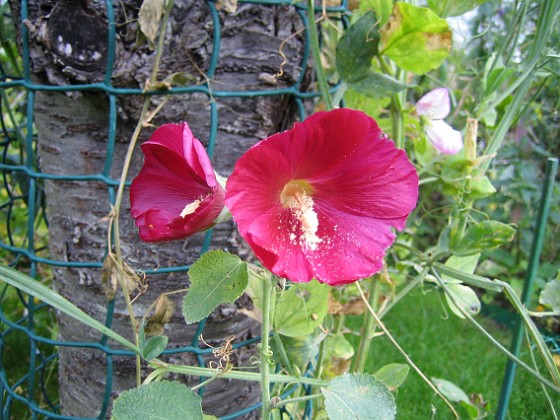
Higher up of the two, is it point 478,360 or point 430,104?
point 430,104

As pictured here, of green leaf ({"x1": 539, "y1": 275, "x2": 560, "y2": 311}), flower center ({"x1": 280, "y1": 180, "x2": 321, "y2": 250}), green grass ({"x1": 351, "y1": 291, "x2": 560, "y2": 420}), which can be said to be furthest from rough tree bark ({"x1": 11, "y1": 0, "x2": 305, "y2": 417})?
green grass ({"x1": 351, "y1": 291, "x2": 560, "y2": 420})

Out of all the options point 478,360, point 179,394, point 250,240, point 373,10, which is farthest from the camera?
point 478,360

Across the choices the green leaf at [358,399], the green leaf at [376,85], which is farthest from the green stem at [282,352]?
the green leaf at [376,85]

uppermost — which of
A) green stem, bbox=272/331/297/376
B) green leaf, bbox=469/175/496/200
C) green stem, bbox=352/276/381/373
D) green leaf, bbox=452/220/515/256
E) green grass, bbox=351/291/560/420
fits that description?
green leaf, bbox=469/175/496/200

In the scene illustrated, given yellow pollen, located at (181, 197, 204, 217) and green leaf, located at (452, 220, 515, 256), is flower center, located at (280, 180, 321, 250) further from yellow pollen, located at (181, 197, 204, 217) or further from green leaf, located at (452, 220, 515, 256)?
green leaf, located at (452, 220, 515, 256)

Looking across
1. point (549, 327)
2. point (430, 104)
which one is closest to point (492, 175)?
point (549, 327)

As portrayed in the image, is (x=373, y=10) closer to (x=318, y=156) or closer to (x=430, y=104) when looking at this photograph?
(x=430, y=104)
